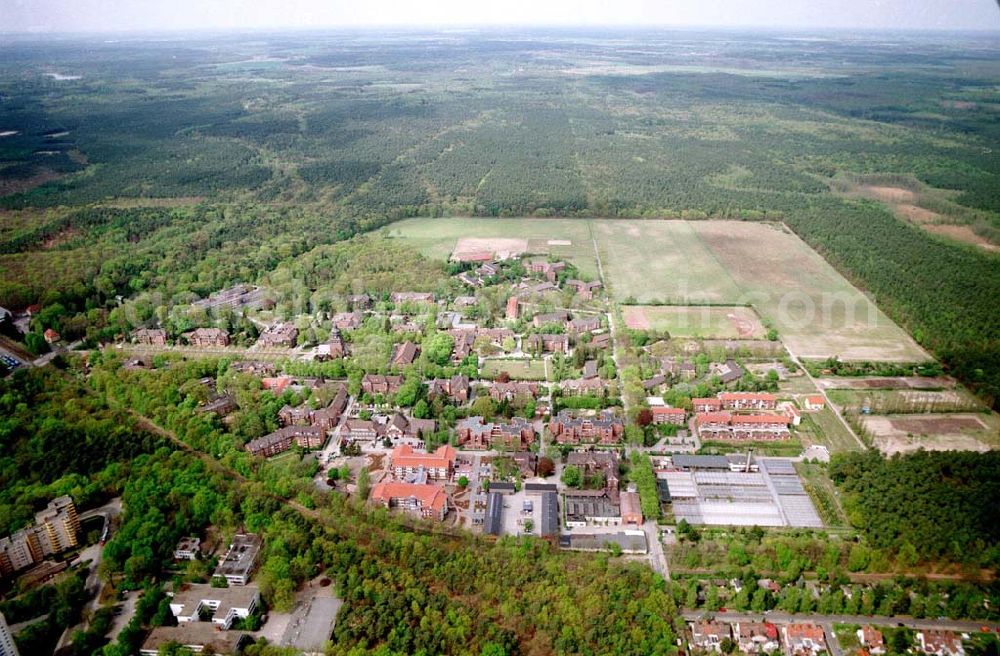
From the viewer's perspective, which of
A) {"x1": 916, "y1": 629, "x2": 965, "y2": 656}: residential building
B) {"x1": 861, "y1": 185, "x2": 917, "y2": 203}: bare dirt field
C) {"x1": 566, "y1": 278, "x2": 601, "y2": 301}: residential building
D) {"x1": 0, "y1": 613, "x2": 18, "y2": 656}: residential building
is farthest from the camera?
{"x1": 861, "y1": 185, "x2": 917, "y2": 203}: bare dirt field

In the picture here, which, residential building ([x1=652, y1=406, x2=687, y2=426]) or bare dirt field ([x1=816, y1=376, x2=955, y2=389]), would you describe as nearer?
residential building ([x1=652, y1=406, x2=687, y2=426])

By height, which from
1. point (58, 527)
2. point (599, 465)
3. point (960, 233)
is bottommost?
point (599, 465)

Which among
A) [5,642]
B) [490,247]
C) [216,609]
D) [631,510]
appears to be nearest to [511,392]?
[631,510]

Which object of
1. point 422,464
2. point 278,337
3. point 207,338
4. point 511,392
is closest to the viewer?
point 422,464

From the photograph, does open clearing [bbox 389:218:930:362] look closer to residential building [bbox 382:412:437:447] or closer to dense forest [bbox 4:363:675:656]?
residential building [bbox 382:412:437:447]

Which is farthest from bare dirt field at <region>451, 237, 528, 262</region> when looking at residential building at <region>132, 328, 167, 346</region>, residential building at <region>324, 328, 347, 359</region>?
residential building at <region>132, 328, 167, 346</region>

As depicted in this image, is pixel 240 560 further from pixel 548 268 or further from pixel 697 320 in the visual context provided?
pixel 548 268

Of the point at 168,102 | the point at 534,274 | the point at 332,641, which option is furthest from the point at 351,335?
the point at 168,102
